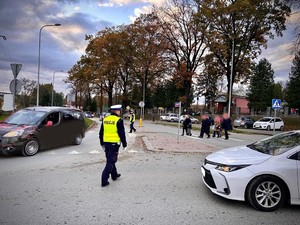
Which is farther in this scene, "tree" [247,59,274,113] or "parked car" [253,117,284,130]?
"tree" [247,59,274,113]

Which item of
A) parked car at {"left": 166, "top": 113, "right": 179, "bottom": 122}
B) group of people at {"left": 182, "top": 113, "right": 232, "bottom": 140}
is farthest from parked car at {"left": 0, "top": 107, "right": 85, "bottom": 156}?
parked car at {"left": 166, "top": 113, "right": 179, "bottom": 122}

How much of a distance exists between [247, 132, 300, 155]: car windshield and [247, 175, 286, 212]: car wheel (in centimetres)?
59

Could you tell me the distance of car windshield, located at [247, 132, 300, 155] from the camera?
5062mm

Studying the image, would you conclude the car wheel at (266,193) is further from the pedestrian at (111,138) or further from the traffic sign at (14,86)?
the traffic sign at (14,86)

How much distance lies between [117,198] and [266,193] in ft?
8.88

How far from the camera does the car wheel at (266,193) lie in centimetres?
469

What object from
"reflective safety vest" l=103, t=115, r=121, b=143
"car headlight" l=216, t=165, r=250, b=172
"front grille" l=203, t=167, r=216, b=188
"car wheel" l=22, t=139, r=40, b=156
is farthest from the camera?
"car wheel" l=22, t=139, r=40, b=156

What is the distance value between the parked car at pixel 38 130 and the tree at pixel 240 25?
972 inches

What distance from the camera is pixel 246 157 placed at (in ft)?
16.4

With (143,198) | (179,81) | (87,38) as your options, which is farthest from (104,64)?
(143,198)

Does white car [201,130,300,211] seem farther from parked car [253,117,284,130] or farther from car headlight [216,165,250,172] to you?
parked car [253,117,284,130]

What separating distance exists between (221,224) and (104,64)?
4947 centimetres

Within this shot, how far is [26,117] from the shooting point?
9.95 meters

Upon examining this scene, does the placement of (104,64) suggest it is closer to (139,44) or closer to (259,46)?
(139,44)
